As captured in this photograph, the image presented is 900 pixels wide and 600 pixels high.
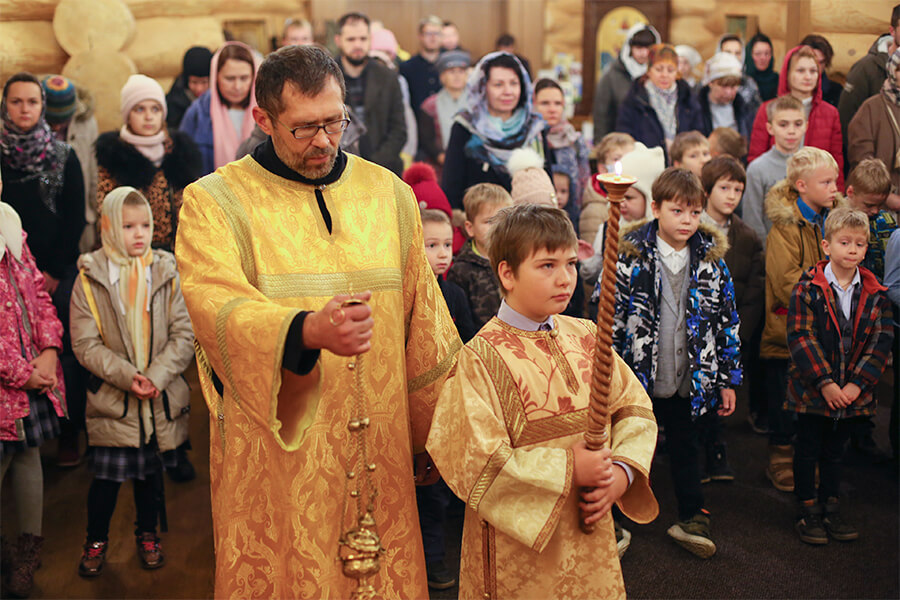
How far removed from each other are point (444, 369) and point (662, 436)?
1.81 m

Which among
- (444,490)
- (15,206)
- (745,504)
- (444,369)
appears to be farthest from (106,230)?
(745,504)

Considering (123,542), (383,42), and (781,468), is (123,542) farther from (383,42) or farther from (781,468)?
(383,42)

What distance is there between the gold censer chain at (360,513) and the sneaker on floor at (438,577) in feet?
4.19

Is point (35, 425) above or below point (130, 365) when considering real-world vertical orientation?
below

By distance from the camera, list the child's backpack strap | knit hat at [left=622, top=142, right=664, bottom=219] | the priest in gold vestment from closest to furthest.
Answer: the priest in gold vestment → the child's backpack strap → knit hat at [left=622, top=142, right=664, bottom=219]

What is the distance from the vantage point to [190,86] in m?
6.08

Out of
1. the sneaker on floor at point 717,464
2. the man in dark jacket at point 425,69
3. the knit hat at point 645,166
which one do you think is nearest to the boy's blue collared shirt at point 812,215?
the knit hat at point 645,166

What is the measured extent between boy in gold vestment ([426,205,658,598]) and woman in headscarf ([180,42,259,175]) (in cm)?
328

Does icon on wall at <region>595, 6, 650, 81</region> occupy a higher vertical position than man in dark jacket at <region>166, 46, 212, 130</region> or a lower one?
higher

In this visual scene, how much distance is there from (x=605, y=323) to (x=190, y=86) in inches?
198

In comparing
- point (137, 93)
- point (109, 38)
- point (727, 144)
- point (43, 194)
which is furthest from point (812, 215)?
point (109, 38)

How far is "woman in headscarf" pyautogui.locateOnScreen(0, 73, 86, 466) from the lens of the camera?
4309 millimetres

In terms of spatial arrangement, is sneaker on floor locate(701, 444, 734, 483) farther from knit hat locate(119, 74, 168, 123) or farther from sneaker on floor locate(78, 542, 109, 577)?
knit hat locate(119, 74, 168, 123)

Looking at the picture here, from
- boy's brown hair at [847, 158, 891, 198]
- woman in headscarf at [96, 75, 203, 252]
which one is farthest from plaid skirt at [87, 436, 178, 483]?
boy's brown hair at [847, 158, 891, 198]
